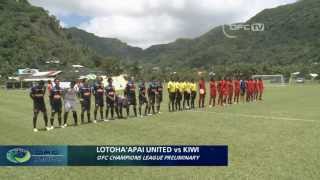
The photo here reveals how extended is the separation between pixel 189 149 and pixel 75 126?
11.5 m

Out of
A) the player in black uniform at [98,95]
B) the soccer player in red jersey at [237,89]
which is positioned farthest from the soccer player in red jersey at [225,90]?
the player in black uniform at [98,95]

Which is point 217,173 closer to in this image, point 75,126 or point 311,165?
point 311,165

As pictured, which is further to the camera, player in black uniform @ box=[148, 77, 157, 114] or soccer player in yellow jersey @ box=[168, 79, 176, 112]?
soccer player in yellow jersey @ box=[168, 79, 176, 112]

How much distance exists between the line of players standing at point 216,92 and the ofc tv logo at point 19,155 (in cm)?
1813

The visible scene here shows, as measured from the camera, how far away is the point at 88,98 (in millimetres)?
21891

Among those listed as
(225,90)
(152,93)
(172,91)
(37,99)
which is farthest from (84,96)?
(225,90)

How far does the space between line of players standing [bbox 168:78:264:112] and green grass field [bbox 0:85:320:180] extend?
347 cm

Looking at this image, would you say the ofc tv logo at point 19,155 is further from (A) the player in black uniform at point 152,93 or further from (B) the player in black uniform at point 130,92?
(A) the player in black uniform at point 152,93

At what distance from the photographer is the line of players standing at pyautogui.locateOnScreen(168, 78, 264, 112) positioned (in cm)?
2862

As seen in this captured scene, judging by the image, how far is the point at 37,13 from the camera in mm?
195750

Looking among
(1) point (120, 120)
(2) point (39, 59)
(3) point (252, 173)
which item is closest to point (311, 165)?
(3) point (252, 173)

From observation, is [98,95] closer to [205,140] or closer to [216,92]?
[205,140]

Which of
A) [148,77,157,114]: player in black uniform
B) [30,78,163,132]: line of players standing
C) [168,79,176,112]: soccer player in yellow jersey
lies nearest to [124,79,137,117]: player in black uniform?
[30,78,163,132]: line of players standing

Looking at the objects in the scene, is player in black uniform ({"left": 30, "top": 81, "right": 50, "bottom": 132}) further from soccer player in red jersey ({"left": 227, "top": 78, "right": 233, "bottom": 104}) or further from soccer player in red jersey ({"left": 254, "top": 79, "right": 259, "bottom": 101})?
soccer player in red jersey ({"left": 254, "top": 79, "right": 259, "bottom": 101})
